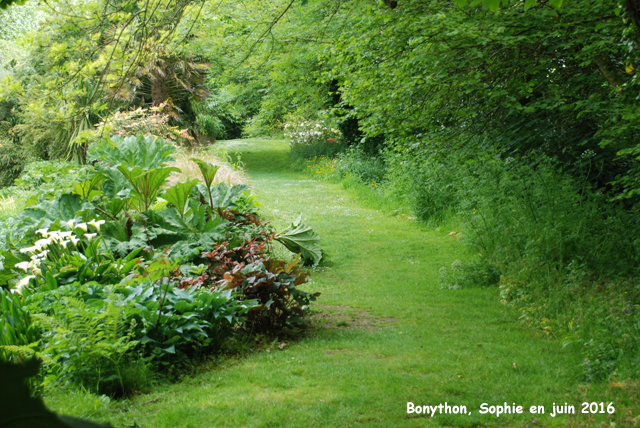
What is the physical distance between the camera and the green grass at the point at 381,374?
122 inches

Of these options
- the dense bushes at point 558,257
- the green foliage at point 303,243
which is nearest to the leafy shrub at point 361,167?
the green foliage at point 303,243

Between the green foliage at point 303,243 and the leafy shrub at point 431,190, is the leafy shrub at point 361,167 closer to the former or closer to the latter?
the leafy shrub at point 431,190

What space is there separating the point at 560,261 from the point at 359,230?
531 cm

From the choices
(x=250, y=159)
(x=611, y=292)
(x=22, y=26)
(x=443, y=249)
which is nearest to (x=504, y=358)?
(x=611, y=292)

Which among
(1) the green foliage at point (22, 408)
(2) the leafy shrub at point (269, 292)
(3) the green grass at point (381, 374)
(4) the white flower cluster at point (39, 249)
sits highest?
(1) the green foliage at point (22, 408)

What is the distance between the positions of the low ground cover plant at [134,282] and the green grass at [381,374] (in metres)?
0.28

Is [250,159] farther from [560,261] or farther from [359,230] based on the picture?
[560,261]

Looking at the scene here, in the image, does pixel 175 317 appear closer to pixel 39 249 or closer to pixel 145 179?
pixel 39 249

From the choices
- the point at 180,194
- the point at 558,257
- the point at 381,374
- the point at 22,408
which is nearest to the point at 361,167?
the point at 180,194

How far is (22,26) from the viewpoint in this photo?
3512 cm

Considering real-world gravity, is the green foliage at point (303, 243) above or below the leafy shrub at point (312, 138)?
below

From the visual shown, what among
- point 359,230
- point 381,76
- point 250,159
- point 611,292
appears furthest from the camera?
point 250,159

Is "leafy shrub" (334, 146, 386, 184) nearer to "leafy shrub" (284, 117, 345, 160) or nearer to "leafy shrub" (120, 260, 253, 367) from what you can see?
"leafy shrub" (284, 117, 345, 160)

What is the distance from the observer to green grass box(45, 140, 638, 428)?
3.10m
